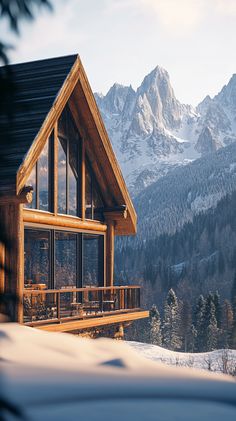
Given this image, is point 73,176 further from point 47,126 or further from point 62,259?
point 47,126

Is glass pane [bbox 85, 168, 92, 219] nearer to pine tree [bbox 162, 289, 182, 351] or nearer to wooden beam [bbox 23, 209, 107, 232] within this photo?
wooden beam [bbox 23, 209, 107, 232]

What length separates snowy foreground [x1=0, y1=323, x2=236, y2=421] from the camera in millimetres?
1693

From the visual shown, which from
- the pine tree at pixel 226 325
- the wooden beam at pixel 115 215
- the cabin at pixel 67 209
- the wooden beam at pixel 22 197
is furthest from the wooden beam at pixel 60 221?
the pine tree at pixel 226 325

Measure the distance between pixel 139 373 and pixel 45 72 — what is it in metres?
15.2

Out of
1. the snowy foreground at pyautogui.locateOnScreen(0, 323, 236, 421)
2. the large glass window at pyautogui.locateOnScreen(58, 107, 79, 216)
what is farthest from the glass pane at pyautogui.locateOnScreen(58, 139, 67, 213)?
the snowy foreground at pyautogui.locateOnScreen(0, 323, 236, 421)

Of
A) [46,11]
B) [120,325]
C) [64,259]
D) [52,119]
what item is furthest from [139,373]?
[120,325]

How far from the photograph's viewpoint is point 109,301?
18938mm

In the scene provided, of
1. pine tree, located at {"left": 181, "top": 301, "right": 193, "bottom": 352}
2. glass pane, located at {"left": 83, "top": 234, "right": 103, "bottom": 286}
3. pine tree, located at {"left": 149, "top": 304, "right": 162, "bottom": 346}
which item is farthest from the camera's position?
pine tree, located at {"left": 181, "top": 301, "right": 193, "bottom": 352}

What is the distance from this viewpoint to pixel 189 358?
1609 inches

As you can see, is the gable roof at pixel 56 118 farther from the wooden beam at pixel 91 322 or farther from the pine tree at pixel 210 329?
the pine tree at pixel 210 329

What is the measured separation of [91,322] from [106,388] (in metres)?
15.5

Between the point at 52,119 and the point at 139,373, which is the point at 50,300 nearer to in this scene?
the point at 52,119

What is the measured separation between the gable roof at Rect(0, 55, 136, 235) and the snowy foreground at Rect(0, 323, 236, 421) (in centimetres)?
919

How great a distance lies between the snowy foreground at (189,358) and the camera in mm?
35531
